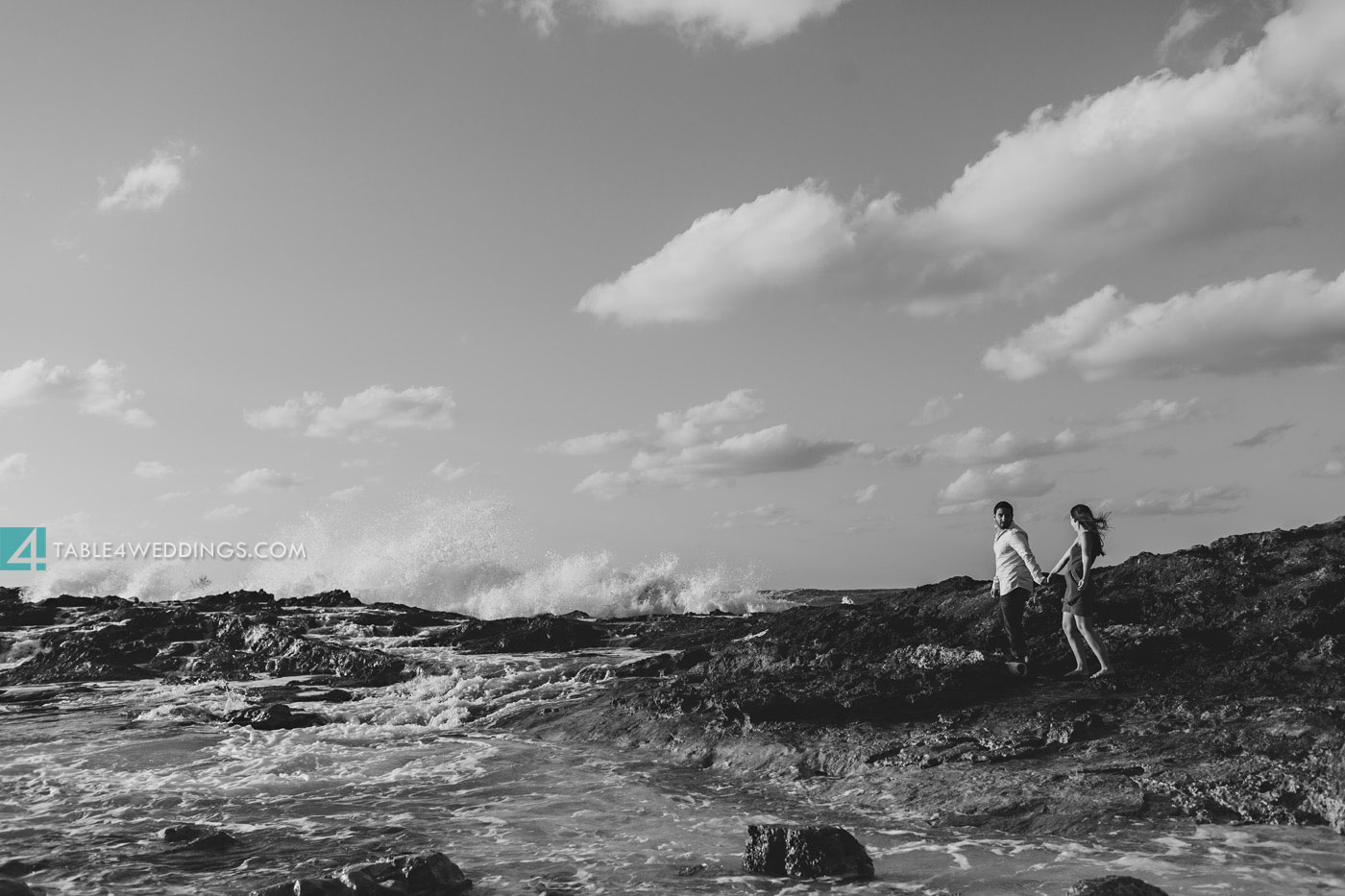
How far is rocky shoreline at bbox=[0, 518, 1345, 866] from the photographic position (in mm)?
6387

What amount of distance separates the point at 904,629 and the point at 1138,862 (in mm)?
6033

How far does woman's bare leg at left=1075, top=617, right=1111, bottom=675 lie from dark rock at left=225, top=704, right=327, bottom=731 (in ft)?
31.9

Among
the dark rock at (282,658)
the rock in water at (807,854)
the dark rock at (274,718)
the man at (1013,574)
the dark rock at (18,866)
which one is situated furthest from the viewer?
the dark rock at (282,658)

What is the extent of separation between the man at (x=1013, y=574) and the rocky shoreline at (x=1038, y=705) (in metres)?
0.38

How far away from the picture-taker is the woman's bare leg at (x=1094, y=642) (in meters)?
8.45

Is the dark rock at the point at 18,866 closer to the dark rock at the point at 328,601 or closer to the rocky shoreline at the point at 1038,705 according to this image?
the rocky shoreline at the point at 1038,705

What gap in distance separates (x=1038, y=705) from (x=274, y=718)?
377 inches

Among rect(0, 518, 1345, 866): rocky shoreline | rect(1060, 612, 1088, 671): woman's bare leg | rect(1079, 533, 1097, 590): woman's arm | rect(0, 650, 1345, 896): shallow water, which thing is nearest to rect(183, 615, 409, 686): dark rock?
rect(0, 518, 1345, 866): rocky shoreline

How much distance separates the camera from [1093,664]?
9000mm

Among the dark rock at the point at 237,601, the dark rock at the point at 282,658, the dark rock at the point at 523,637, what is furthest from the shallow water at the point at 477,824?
the dark rock at the point at 237,601

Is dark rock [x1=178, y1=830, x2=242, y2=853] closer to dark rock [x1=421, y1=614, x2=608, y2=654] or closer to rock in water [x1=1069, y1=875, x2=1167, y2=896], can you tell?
rock in water [x1=1069, y1=875, x2=1167, y2=896]

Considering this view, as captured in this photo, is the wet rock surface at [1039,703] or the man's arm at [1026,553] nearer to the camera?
the wet rock surface at [1039,703]

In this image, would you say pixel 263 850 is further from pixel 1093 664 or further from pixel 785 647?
pixel 1093 664

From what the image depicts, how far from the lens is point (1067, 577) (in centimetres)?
839
